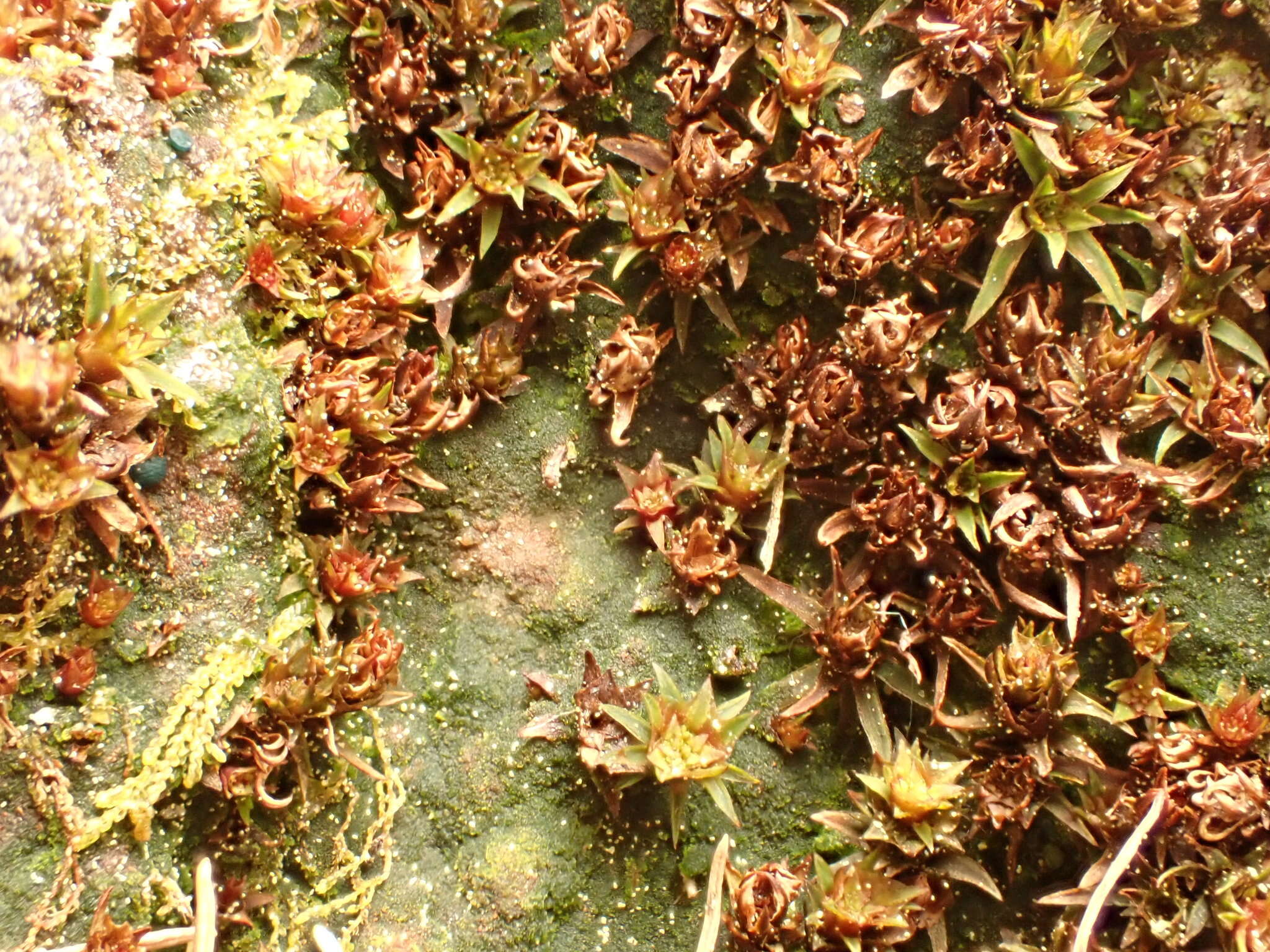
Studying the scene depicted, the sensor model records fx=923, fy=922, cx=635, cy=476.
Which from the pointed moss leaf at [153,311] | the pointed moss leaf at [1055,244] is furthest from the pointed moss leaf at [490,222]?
the pointed moss leaf at [1055,244]

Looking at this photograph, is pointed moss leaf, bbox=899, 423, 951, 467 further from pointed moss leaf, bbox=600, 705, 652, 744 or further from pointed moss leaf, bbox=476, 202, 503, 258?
pointed moss leaf, bbox=476, 202, 503, 258

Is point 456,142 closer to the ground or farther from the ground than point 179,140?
closer to the ground

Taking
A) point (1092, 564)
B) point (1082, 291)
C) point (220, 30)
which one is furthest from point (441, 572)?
point (1082, 291)

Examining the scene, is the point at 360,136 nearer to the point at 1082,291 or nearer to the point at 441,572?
the point at 441,572

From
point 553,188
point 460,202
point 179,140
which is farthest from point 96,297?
point 553,188

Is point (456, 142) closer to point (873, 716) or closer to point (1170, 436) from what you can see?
point (873, 716)

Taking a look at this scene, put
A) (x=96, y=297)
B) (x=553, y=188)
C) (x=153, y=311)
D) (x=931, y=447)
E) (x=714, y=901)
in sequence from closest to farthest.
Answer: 1. (x=96, y=297)
2. (x=153, y=311)
3. (x=714, y=901)
4. (x=931, y=447)
5. (x=553, y=188)

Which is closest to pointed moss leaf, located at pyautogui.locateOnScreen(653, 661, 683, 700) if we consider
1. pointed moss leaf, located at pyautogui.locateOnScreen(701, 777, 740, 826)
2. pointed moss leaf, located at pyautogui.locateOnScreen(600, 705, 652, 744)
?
pointed moss leaf, located at pyautogui.locateOnScreen(600, 705, 652, 744)

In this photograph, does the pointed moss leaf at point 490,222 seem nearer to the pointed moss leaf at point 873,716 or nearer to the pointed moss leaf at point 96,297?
the pointed moss leaf at point 96,297
